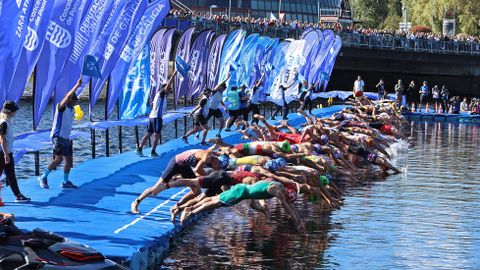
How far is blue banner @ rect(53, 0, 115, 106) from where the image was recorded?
23.6m

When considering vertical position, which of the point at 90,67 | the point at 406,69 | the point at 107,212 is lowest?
the point at 107,212

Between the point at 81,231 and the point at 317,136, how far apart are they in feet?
44.7

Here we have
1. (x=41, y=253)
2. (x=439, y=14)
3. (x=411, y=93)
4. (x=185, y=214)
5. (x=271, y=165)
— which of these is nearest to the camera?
(x=41, y=253)

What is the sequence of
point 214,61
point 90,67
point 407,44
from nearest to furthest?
1. point 90,67
2. point 214,61
3. point 407,44

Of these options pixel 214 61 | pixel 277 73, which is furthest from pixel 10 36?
pixel 277 73

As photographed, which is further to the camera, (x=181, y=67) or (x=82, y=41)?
(x=181, y=67)

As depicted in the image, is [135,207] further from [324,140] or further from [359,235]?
[324,140]

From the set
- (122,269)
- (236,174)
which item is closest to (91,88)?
(236,174)

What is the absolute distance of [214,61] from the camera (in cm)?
4000

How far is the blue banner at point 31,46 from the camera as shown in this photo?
66.7 ft

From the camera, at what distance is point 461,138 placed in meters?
47.9

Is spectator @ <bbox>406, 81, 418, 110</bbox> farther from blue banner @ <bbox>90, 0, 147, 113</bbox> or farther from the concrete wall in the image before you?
blue banner @ <bbox>90, 0, 147, 113</bbox>

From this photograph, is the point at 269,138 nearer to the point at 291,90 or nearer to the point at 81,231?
the point at 81,231

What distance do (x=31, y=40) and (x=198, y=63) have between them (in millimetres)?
17903
